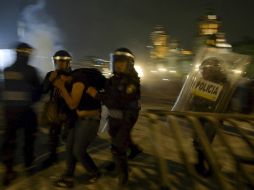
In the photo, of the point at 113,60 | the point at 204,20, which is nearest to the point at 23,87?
the point at 113,60

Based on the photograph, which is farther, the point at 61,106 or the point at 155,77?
the point at 155,77

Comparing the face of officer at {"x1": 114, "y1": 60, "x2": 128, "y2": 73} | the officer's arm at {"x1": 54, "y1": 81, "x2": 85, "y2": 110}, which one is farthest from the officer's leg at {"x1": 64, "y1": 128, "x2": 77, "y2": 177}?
the face of officer at {"x1": 114, "y1": 60, "x2": 128, "y2": 73}

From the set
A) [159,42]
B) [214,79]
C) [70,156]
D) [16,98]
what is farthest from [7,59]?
[159,42]

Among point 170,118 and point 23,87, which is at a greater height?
point 23,87

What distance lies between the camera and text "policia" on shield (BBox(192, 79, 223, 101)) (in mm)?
5668

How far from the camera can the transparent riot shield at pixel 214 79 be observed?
5668mm

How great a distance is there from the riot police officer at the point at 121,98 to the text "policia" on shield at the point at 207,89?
56.6 inches

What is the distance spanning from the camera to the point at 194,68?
618 centimetres

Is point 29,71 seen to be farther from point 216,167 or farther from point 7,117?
point 216,167

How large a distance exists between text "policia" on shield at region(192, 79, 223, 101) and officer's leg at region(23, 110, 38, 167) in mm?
2380

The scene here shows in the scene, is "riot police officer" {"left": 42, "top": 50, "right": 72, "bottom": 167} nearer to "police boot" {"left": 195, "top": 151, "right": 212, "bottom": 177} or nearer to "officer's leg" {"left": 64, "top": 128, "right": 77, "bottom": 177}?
"officer's leg" {"left": 64, "top": 128, "right": 77, "bottom": 177}

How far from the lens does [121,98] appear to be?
4.56 metres

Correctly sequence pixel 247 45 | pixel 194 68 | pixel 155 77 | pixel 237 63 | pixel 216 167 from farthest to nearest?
1. pixel 247 45
2. pixel 155 77
3. pixel 194 68
4. pixel 237 63
5. pixel 216 167

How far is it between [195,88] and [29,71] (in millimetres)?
2442
